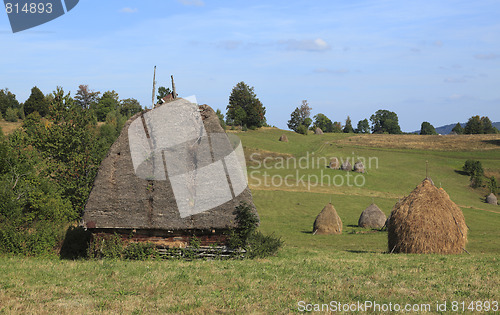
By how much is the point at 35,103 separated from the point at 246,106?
5099cm

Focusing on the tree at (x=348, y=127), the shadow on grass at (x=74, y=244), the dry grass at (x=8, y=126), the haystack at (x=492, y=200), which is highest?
the tree at (x=348, y=127)

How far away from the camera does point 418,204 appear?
20422mm

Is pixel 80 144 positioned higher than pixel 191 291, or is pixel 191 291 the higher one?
pixel 80 144

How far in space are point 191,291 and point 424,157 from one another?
84923mm

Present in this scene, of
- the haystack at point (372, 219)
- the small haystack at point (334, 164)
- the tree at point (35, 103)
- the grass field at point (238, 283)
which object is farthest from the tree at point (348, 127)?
the grass field at point (238, 283)

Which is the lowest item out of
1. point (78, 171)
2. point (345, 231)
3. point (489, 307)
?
point (345, 231)

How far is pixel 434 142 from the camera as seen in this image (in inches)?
4173

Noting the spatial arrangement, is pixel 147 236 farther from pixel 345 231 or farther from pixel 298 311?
pixel 345 231

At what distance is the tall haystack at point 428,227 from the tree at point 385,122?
545ft

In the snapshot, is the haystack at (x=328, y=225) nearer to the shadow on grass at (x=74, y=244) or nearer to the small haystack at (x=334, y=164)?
the shadow on grass at (x=74, y=244)

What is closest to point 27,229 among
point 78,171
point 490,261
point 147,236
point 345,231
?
point 147,236

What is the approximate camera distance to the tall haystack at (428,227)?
19953 mm

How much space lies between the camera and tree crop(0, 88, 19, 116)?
110438mm

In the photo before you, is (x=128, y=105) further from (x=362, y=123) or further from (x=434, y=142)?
(x=362, y=123)
